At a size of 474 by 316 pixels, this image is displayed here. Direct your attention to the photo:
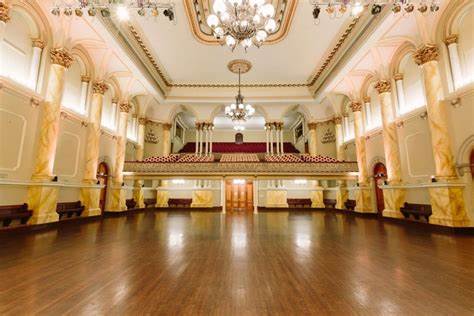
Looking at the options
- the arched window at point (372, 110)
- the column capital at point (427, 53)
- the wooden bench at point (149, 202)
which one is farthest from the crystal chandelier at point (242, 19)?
the wooden bench at point (149, 202)

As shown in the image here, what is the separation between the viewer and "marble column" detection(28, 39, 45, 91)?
6.12 meters

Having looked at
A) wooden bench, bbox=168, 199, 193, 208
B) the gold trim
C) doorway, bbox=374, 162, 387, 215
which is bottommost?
wooden bench, bbox=168, 199, 193, 208

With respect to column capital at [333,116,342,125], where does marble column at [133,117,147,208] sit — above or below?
below

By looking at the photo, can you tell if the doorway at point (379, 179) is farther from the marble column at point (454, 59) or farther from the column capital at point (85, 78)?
the column capital at point (85, 78)

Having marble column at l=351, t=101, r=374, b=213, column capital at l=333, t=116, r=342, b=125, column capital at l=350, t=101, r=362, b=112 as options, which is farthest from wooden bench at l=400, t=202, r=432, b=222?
column capital at l=333, t=116, r=342, b=125

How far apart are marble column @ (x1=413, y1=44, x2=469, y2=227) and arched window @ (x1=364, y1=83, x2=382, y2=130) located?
3.07m

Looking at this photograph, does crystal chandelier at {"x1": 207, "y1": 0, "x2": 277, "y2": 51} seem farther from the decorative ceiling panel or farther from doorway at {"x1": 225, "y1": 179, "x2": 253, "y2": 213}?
doorway at {"x1": 225, "y1": 179, "x2": 253, "y2": 213}

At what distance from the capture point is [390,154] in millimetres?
7938

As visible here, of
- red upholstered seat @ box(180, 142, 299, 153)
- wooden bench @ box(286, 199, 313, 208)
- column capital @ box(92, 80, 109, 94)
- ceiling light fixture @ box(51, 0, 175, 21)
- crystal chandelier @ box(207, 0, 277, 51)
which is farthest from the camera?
red upholstered seat @ box(180, 142, 299, 153)

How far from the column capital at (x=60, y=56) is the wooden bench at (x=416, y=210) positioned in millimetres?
10941

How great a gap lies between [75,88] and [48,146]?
2.70 metres

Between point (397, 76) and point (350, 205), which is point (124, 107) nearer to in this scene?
point (397, 76)

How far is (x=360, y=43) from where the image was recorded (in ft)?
25.4

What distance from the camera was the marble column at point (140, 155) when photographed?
11828 mm
